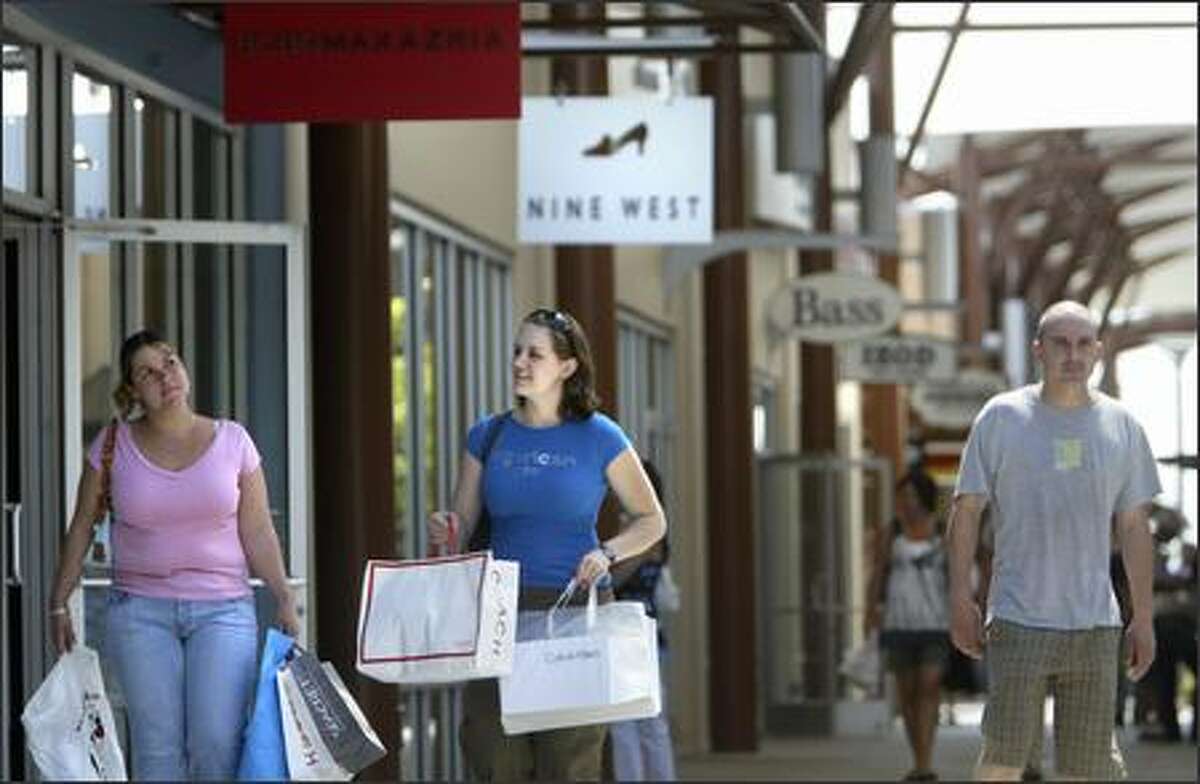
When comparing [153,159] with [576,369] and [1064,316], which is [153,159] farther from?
[1064,316]

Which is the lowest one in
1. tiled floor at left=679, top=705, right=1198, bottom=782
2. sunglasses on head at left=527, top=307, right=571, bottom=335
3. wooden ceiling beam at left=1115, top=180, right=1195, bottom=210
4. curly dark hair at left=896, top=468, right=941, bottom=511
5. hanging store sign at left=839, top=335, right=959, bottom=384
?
tiled floor at left=679, top=705, right=1198, bottom=782

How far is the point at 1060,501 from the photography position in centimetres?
966

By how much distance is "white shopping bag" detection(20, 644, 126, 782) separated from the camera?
9.37 meters

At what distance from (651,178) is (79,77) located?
13.7ft

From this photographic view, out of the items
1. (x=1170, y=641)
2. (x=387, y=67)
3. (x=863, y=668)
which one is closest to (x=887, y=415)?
(x=863, y=668)

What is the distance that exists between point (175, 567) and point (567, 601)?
3.83ft

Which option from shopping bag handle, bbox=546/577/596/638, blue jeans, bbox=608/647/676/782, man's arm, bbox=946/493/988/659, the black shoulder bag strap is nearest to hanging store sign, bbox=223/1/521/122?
the black shoulder bag strap

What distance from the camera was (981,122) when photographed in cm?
2691

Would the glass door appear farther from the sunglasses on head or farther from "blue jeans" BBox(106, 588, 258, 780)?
the sunglasses on head

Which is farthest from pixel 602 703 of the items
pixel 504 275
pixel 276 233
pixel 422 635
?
pixel 504 275

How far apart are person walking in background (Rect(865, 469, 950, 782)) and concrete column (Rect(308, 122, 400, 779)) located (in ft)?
14.5

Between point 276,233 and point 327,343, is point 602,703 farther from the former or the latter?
point 327,343

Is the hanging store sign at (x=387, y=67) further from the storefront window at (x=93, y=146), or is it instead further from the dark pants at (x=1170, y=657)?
the dark pants at (x=1170, y=657)

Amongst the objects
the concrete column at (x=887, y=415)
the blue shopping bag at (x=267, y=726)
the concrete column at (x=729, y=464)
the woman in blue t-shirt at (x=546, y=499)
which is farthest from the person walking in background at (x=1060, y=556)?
the concrete column at (x=887, y=415)
